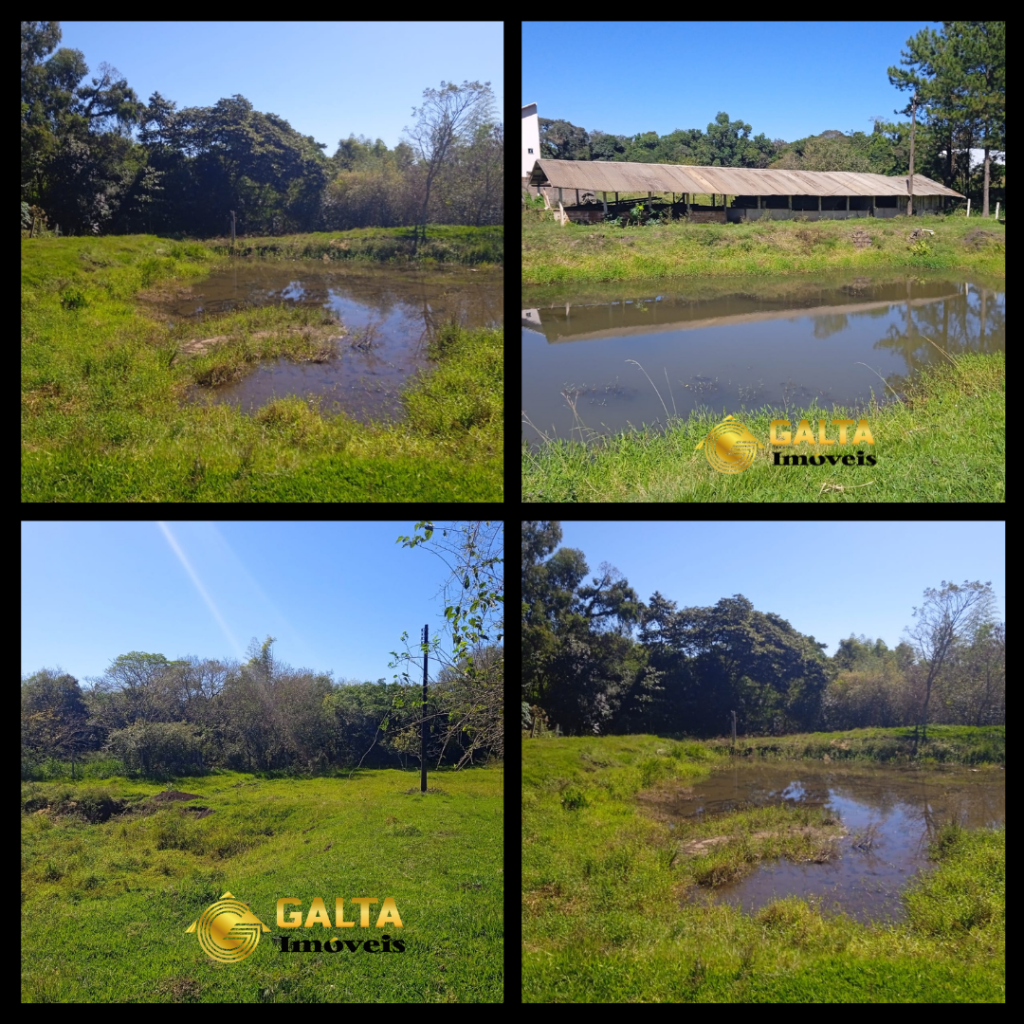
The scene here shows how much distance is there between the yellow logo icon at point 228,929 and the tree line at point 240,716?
558 millimetres

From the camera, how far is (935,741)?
3.10m

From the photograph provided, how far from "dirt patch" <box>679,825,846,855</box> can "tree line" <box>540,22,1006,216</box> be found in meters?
2.98

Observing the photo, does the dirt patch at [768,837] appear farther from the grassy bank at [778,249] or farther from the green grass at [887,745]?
the grassy bank at [778,249]

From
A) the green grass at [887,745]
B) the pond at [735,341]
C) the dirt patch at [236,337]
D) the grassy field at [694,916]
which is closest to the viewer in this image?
the grassy field at [694,916]

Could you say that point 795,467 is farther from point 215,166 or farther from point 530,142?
point 215,166

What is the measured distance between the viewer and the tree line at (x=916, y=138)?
3.15m

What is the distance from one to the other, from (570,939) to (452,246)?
3.06 metres

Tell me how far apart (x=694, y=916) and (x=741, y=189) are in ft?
10.6

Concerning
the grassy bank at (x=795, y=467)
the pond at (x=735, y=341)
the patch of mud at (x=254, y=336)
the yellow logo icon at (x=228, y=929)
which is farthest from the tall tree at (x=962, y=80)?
the yellow logo icon at (x=228, y=929)

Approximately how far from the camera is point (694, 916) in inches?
115

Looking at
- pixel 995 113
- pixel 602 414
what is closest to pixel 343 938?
pixel 602 414

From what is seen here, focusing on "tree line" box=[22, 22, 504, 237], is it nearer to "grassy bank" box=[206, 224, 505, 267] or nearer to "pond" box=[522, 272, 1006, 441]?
"grassy bank" box=[206, 224, 505, 267]

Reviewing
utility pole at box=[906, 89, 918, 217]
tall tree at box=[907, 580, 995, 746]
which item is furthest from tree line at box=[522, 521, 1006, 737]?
utility pole at box=[906, 89, 918, 217]
